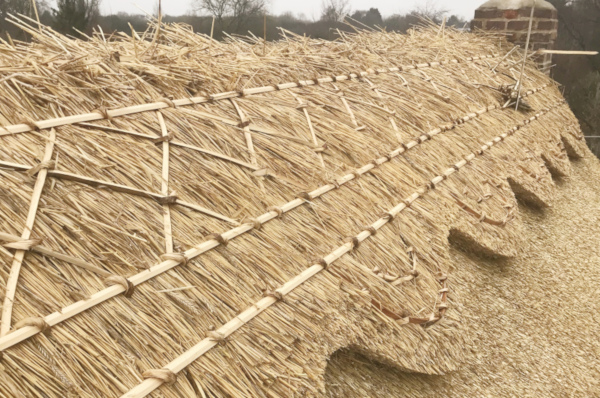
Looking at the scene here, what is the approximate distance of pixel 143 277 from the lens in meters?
1.61

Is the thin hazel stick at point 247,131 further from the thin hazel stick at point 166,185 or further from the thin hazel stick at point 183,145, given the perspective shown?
the thin hazel stick at point 166,185

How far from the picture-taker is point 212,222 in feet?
6.41

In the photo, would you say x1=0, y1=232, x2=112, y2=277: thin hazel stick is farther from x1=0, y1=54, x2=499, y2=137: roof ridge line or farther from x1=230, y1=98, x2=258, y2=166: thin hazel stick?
x1=230, y1=98, x2=258, y2=166: thin hazel stick

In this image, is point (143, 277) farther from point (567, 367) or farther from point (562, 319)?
point (562, 319)

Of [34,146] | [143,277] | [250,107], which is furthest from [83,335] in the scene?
[250,107]

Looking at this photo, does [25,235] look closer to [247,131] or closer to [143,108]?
[143,108]

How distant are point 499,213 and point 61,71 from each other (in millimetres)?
2757

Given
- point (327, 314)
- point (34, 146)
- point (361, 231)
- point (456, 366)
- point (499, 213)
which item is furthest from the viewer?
point (499, 213)

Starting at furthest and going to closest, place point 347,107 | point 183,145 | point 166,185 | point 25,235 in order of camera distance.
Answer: point 347,107, point 183,145, point 166,185, point 25,235

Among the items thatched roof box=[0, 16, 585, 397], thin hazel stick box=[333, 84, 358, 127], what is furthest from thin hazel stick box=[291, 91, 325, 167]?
thin hazel stick box=[333, 84, 358, 127]

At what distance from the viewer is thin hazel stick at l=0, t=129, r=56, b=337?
4.22ft

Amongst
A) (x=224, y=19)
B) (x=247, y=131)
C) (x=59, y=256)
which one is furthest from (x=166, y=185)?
(x=224, y=19)

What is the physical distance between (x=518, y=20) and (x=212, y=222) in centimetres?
683

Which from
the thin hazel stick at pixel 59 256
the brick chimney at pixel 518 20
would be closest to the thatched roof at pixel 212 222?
the thin hazel stick at pixel 59 256
